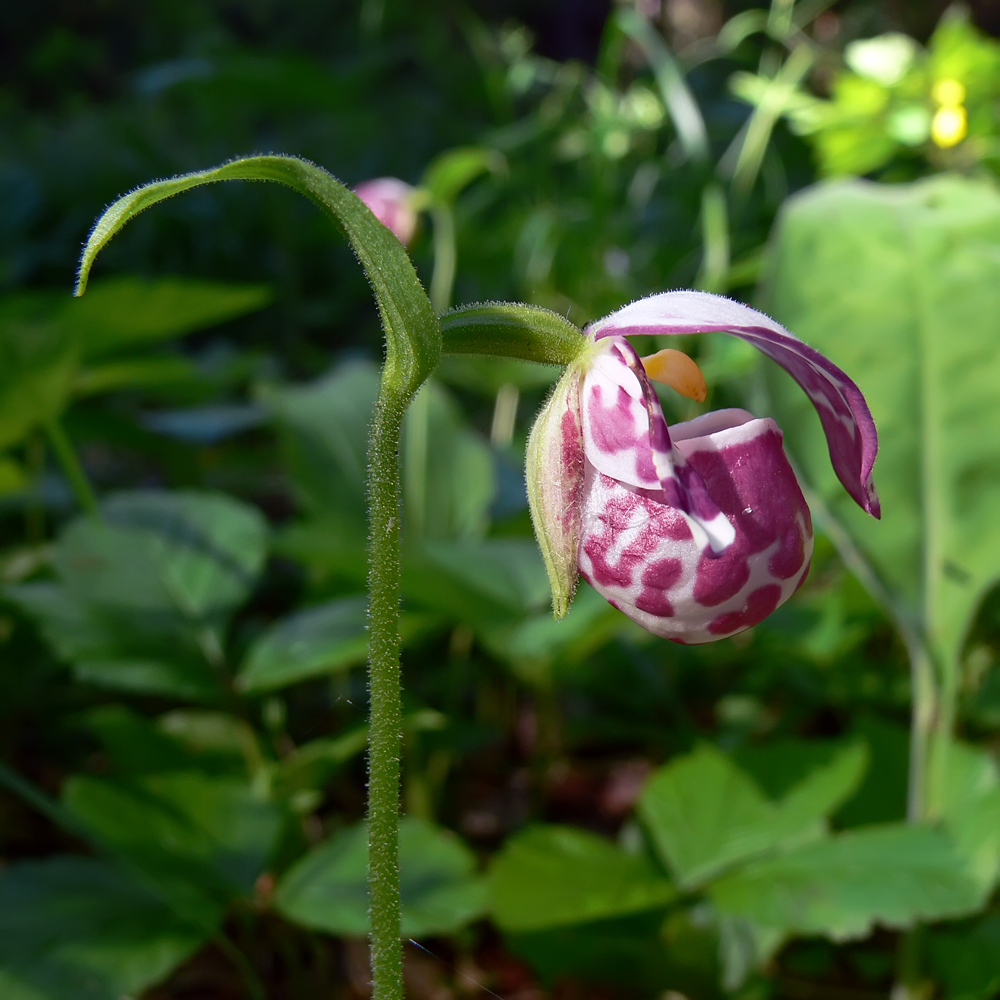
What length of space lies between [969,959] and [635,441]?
0.60 m

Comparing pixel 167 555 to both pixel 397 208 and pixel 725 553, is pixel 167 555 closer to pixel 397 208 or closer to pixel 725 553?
pixel 397 208

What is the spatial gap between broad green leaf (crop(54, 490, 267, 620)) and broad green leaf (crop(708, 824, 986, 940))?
503 mm

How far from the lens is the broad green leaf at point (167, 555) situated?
2.98ft

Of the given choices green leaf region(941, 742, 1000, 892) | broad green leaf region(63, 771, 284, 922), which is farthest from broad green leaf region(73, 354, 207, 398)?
green leaf region(941, 742, 1000, 892)

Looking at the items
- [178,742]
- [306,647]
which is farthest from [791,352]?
[178,742]

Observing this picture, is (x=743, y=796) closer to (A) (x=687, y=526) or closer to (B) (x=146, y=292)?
(A) (x=687, y=526)

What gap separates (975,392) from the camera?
0.80m

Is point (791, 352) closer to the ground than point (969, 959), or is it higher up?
higher up

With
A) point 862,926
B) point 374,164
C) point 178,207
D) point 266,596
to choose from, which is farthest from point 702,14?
point 862,926

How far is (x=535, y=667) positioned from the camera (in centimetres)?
95

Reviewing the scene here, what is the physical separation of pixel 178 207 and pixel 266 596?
1817 mm

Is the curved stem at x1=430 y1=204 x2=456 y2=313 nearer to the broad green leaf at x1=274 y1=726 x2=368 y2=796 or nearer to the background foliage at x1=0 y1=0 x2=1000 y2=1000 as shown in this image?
the background foliage at x1=0 y1=0 x2=1000 y2=1000

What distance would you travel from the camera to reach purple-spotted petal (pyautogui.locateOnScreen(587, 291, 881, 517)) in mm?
383

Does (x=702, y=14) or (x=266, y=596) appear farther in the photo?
(x=702, y=14)
